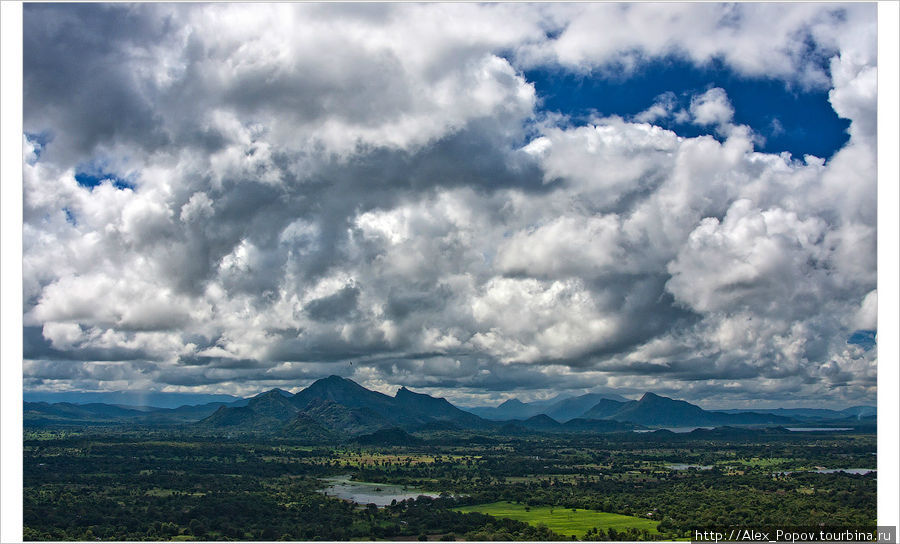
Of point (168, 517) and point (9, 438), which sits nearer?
point (9, 438)

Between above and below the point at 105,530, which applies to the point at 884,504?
above

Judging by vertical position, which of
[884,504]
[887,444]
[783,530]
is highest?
[887,444]

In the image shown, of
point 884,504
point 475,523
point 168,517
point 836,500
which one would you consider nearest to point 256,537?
point 168,517

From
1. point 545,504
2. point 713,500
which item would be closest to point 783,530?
point 713,500

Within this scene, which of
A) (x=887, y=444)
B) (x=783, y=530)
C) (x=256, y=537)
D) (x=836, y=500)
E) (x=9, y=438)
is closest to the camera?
(x=9, y=438)

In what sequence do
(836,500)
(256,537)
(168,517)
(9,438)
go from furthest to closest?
1. (836,500)
2. (168,517)
3. (256,537)
4. (9,438)

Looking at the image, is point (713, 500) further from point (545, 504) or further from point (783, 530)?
point (783, 530)

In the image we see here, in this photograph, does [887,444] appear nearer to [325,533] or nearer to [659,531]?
[659,531]
